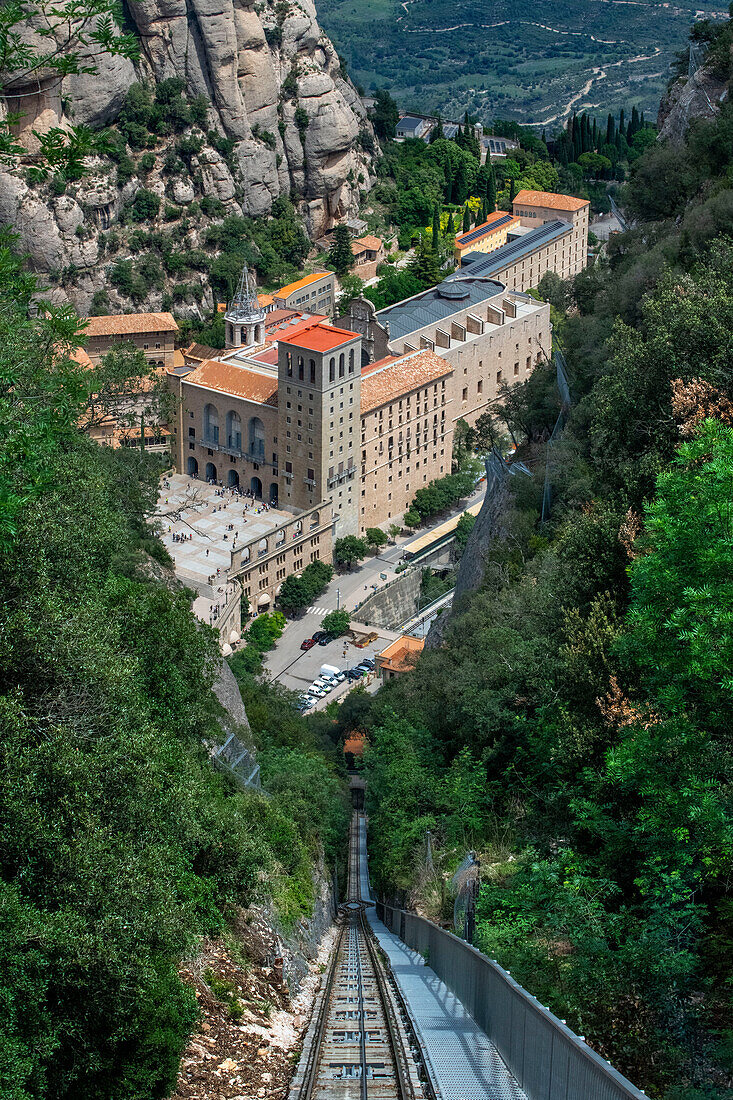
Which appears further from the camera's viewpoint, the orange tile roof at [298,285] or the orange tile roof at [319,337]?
the orange tile roof at [298,285]

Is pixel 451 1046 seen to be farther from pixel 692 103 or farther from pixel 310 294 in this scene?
pixel 310 294

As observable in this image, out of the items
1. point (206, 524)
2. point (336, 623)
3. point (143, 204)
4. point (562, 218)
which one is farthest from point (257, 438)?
point (562, 218)

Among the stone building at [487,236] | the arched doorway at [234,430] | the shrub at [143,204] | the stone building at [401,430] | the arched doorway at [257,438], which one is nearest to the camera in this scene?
the arched doorway at [257,438]

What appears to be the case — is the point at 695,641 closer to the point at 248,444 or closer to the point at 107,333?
the point at 248,444

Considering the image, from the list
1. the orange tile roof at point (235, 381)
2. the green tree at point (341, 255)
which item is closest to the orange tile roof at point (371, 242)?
the green tree at point (341, 255)

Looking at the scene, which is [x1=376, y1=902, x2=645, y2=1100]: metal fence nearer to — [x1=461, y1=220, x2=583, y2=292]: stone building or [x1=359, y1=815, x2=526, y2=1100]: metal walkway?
[x1=359, y1=815, x2=526, y2=1100]: metal walkway

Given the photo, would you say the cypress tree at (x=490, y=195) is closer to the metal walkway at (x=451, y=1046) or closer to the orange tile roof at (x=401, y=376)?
the orange tile roof at (x=401, y=376)
